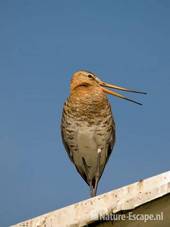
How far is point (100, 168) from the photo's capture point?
10531mm

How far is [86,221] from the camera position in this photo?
4.25 meters

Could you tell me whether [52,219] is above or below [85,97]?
below

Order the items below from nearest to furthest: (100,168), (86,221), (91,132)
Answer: (86,221) → (91,132) → (100,168)

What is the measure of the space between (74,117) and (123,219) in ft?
18.2

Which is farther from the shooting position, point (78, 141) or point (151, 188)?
point (78, 141)

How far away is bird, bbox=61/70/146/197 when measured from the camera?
9.78m

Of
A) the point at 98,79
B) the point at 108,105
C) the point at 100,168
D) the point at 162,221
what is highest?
the point at 98,79

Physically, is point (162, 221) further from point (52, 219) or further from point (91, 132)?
point (91, 132)

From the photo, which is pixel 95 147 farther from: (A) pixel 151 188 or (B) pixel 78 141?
(A) pixel 151 188

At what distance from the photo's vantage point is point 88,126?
9750mm

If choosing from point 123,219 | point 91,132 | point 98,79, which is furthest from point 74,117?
point 123,219

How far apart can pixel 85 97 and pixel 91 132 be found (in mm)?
719

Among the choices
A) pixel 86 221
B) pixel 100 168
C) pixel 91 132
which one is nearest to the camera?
pixel 86 221

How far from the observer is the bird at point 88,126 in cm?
978
